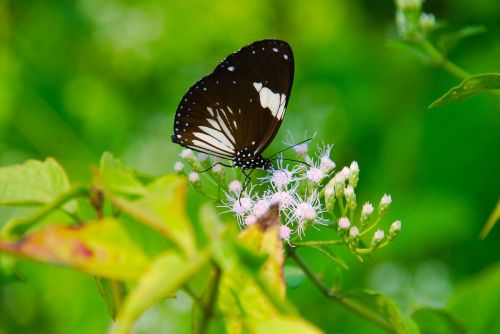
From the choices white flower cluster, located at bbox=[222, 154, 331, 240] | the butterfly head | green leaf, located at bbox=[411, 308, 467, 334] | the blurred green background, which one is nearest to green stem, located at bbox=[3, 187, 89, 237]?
white flower cluster, located at bbox=[222, 154, 331, 240]

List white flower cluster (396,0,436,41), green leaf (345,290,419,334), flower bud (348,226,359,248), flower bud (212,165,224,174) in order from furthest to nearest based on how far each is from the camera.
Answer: white flower cluster (396,0,436,41) → flower bud (212,165,224,174) → flower bud (348,226,359,248) → green leaf (345,290,419,334)

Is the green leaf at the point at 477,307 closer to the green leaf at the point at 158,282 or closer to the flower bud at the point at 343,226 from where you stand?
the flower bud at the point at 343,226

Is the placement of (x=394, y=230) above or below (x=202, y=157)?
below

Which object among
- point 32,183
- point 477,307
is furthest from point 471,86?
point 477,307

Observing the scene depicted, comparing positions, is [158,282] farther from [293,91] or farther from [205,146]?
[293,91]

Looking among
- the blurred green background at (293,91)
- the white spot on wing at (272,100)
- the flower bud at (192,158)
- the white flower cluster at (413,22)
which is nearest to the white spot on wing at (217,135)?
the white spot on wing at (272,100)

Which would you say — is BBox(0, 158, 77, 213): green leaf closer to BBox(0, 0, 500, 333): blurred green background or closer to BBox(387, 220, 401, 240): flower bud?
BBox(387, 220, 401, 240): flower bud

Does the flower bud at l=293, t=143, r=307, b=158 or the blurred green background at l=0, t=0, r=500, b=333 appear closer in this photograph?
the flower bud at l=293, t=143, r=307, b=158
